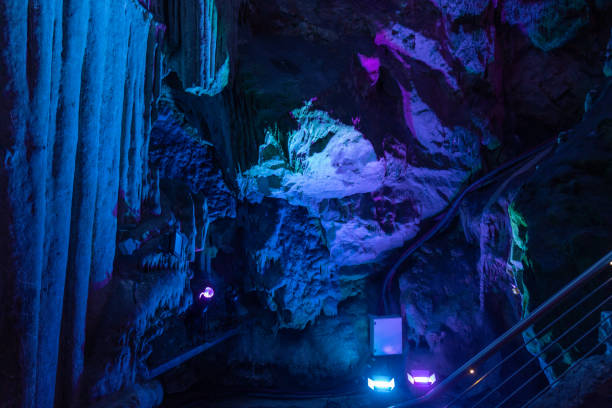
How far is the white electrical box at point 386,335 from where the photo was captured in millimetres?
7008

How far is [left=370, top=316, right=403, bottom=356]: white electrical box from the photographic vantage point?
701cm

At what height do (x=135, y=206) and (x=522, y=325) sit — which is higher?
(x=135, y=206)

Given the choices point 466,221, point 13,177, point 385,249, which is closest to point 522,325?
point 13,177

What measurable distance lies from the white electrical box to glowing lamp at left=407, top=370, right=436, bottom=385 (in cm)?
71

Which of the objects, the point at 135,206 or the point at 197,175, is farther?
the point at 197,175

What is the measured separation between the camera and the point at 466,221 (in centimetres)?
624

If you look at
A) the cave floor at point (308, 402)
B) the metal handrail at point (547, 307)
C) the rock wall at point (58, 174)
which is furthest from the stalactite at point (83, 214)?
the cave floor at point (308, 402)

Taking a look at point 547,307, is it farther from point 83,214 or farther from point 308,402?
point 308,402

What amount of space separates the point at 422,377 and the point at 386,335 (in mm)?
996

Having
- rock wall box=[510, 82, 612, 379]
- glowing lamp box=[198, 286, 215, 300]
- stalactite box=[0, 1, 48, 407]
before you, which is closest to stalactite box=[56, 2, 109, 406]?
stalactite box=[0, 1, 48, 407]

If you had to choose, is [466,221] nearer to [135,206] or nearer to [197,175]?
[197,175]

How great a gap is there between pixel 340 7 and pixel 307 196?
315cm

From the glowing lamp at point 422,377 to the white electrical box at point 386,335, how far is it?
0.71 meters

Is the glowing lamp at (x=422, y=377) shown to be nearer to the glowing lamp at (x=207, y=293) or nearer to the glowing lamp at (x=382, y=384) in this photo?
the glowing lamp at (x=382, y=384)
